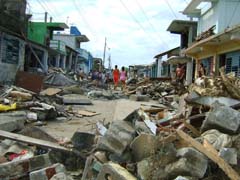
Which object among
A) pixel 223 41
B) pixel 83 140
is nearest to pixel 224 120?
pixel 83 140

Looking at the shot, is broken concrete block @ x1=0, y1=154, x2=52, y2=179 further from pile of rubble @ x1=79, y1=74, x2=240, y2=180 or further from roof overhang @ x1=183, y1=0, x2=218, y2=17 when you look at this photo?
roof overhang @ x1=183, y1=0, x2=218, y2=17

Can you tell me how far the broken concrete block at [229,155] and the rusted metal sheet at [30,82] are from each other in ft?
41.0

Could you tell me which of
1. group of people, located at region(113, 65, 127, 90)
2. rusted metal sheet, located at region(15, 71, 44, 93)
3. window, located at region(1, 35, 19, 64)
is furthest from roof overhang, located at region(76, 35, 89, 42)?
rusted metal sheet, located at region(15, 71, 44, 93)

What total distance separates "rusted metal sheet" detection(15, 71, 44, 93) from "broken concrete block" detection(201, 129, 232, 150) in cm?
1190

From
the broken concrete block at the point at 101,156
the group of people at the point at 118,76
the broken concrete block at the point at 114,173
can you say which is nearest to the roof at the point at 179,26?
the group of people at the point at 118,76

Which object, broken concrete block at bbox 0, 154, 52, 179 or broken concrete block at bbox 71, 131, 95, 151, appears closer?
broken concrete block at bbox 0, 154, 52, 179

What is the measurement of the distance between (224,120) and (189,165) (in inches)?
40.9

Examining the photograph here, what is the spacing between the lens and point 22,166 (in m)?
5.52

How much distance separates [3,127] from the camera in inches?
301

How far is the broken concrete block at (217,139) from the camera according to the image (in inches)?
188

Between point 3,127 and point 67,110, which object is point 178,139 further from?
point 67,110

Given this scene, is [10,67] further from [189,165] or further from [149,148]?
[189,165]

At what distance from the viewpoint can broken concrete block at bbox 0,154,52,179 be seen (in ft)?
17.7

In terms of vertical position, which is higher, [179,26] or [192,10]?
[192,10]
